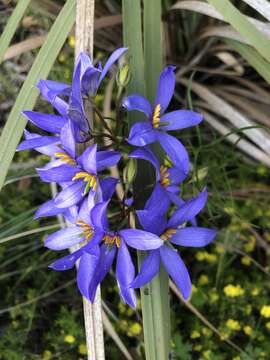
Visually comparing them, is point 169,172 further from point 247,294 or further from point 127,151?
point 247,294

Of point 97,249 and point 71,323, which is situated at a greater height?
point 97,249

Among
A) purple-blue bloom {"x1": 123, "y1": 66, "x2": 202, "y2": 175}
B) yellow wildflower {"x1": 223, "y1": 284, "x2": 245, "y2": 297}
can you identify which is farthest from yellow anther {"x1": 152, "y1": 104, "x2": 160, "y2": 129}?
yellow wildflower {"x1": 223, "y1": 284, "x2": 245, "y2": 297}

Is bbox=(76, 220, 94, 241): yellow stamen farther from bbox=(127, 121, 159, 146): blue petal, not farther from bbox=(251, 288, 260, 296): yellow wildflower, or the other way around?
bbox=(251, 288, 260, 296): yellow wildflower

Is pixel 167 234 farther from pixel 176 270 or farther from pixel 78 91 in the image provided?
pixel 78 91

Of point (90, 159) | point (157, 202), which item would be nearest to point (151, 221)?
point (157, 202)

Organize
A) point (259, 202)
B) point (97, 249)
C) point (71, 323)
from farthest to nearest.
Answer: point (259, 202) < point (71, 323) < point (97, 249)

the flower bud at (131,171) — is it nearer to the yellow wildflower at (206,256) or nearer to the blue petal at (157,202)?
the blue petal at (157,202)

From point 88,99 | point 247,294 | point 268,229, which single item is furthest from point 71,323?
point 88,99
